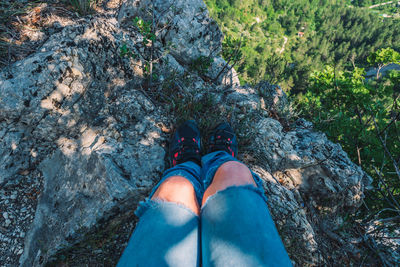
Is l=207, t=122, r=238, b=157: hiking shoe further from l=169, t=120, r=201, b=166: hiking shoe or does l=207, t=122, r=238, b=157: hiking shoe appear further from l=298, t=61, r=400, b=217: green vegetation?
l=298, t=61, r=400, b=217: green vegetation

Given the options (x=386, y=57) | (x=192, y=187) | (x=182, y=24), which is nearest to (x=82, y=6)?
(x=182, y=24)

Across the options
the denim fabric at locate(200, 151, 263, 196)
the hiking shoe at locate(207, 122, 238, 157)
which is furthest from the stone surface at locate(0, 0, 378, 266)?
the denim fabric at locate(200, 151, 263, 196)

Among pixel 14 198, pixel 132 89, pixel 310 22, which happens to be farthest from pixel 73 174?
pixel 310 22

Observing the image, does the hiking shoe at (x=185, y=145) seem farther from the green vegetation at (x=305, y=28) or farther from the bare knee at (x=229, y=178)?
the green vegetation at (x=305, y=28)

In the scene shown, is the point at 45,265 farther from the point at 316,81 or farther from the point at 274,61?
the point at 316,81

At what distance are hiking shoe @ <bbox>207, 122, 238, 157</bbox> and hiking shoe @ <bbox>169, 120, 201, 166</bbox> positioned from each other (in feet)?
0.68

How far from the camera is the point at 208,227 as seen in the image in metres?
1.27

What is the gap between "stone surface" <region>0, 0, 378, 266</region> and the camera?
5.94ft

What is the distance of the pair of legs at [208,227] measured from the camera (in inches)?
43.4

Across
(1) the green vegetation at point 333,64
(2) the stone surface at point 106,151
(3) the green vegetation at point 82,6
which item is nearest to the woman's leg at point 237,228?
(2) the stone surface at point 106,151

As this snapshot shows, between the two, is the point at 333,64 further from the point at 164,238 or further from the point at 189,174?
the point at 164,238

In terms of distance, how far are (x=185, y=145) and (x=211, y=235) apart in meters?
1.16

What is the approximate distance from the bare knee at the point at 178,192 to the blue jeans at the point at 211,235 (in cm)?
5

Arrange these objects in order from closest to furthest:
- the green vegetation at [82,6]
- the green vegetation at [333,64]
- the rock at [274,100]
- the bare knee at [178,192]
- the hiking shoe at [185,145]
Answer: the bare knee at [178,192] → the hiking shoe at [185,145] → the green vegetation at [82,6] → the rock at [274,100] → the green vegetation at [333,64]
